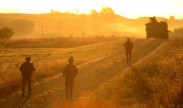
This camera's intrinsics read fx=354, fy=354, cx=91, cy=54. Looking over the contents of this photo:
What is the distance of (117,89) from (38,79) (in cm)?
706

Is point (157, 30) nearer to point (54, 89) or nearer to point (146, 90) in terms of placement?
point (54, 89)

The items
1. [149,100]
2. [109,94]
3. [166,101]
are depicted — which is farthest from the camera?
[109,94]

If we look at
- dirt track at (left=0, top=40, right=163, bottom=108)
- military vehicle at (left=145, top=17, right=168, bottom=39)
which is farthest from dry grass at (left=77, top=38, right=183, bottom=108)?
military vehicle at (left=145, top=17, right=168, bottom=39)

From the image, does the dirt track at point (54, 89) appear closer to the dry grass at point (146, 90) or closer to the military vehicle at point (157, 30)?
the dry grass at point (146, 90)

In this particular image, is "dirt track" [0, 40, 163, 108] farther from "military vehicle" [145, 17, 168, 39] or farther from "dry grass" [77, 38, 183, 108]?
"military vehicle" [145, 17, 168, 39]

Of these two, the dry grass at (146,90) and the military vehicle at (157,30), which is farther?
the military vehicle at (157,30)

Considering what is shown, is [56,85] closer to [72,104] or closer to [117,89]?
[117,89]

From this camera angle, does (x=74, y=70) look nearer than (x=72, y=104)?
No

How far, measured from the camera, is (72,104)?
52.6 feet

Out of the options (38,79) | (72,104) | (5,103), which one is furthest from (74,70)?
(38,79)

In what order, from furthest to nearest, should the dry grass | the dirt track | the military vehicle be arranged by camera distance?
1. the military vehicle
2. the dirt track
3. the dry grass

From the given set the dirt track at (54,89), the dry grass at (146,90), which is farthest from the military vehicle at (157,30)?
the dry grass at (146,90)

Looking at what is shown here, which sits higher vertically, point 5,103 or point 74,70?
point 74,70

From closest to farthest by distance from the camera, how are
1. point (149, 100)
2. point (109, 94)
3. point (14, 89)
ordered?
point (149, 100)
point (109, 94)
point (14, 89)
